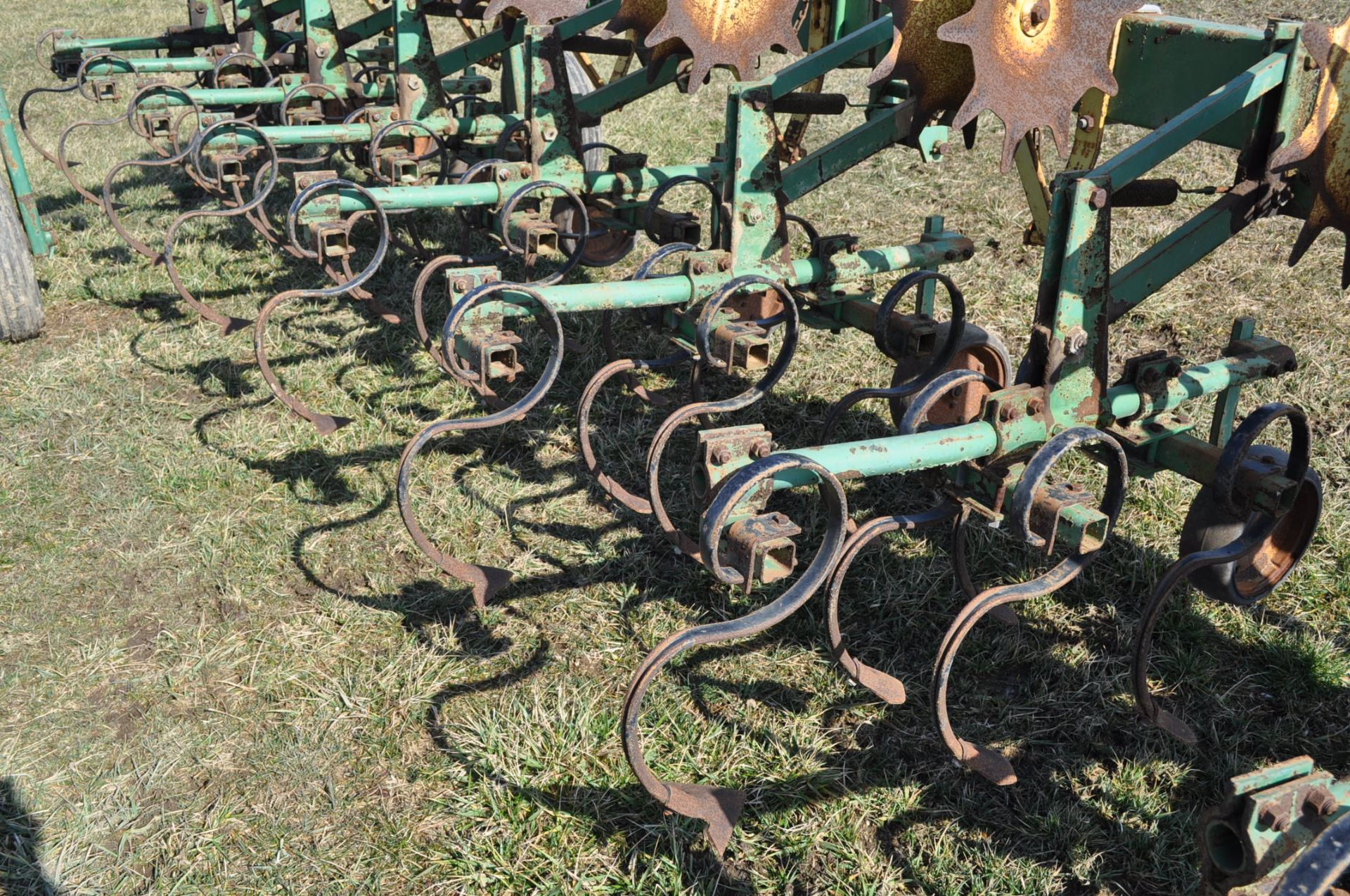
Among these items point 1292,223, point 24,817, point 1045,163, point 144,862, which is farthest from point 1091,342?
point 1045,163

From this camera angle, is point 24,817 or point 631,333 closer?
point 24,817

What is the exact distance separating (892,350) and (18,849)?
2299 mm

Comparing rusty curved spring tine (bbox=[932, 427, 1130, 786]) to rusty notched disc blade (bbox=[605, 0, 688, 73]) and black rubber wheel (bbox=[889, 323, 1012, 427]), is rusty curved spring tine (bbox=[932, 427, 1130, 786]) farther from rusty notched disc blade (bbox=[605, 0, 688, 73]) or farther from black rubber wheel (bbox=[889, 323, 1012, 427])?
rusty notched disc blade (bbox=[605, 0, 688, 73])

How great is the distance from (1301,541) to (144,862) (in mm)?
2534

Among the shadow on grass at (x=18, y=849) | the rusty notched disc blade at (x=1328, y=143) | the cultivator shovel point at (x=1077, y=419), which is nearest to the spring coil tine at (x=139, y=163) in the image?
the shadow on grass at (x=18, y=849)

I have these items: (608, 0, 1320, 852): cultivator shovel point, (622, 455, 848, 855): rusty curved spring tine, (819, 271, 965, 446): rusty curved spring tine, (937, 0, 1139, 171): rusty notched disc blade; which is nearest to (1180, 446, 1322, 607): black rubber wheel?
(608, 0, 1320, 852): cultivator shovel point

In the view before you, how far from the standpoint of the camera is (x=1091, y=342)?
93.5 inches

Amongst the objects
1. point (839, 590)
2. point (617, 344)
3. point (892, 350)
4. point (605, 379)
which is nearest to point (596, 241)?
point (617, 344)

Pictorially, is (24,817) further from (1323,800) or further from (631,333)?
(631,333)

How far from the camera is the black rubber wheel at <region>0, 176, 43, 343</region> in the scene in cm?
414

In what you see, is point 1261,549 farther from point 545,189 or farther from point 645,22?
point 545,189

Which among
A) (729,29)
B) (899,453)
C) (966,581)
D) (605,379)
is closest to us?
(899,453)

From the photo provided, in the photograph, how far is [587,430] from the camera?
10.4 feet

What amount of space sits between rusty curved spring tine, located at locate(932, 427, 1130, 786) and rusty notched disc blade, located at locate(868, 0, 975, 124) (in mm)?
922
